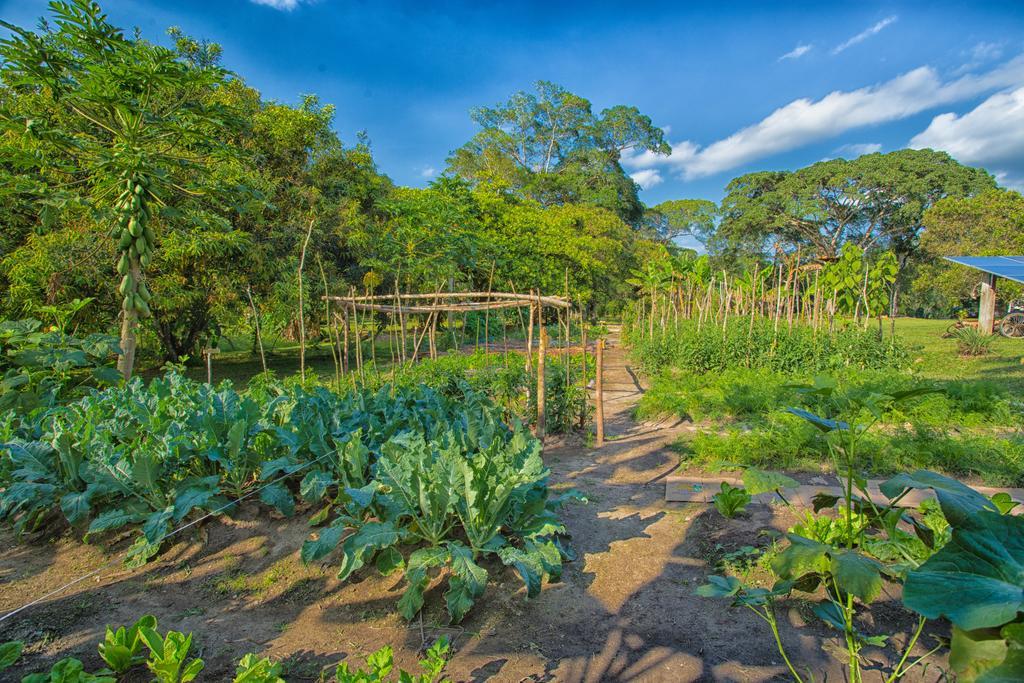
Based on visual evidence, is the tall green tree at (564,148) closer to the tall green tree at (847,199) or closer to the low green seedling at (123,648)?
the tall green tree at (847,199)

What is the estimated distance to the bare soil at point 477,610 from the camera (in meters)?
2.03

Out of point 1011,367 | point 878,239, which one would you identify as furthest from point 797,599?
point 878,239

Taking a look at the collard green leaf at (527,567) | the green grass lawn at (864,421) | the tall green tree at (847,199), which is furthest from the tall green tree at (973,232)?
the collard green leaf at (527,567)

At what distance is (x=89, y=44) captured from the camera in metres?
3.46

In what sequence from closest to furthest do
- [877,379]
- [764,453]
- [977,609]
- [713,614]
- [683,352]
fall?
[977,609] < [713,614] < [764,453] < [877,379] < [683,352]

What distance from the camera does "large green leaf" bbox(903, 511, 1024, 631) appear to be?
943 millimetres

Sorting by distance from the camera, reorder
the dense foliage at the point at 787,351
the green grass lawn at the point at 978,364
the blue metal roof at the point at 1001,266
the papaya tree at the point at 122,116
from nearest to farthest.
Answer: the papaya tree at the point at 122,116 < the blue metal roof at the point at 1001,266 < the green grass lawn at the point at 978,364 < the dense foliage at the point at 787,351

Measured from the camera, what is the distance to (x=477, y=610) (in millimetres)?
2400

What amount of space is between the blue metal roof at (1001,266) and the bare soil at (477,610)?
6835 mm

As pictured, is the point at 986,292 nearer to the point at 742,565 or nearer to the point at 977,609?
the point at 742,565

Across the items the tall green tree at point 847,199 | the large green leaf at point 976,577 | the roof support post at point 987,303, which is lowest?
the large green leaf at point 976,577

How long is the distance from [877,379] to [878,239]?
29.0 meters

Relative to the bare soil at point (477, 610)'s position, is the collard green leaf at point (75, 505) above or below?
above

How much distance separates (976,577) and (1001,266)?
10180mm
